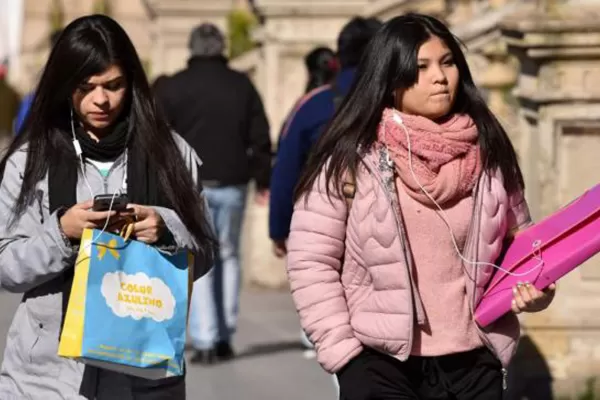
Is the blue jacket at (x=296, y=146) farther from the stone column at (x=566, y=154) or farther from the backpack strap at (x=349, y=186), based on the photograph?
the backpack strap at (x=349, y=186)

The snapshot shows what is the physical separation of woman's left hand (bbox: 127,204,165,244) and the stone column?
372 centimetres

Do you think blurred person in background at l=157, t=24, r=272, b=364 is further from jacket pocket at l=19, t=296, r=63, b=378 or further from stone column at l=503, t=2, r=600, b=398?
jacket pocket at l=19, t=296, r=63, b=378

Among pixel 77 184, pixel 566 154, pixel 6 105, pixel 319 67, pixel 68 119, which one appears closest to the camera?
pixel 77 184

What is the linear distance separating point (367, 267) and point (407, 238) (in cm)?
14

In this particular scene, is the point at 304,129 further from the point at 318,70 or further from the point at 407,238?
the point at 407,238

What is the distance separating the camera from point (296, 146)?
8.06 m

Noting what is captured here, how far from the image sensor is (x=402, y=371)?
4969mm

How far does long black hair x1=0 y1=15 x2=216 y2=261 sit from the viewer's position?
16.7ft

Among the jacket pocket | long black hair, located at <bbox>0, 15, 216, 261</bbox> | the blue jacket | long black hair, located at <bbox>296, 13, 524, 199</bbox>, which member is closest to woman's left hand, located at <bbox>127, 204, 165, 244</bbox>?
long black hair, located at <bbox>0, 15, 216, 261</bbox>

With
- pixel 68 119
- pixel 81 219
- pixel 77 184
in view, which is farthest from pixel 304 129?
pixel 81 219

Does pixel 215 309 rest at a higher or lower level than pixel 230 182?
lower

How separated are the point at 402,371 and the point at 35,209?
1.18m

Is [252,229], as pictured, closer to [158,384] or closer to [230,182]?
[230,182]

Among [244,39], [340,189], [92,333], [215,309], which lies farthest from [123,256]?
[244,39]
